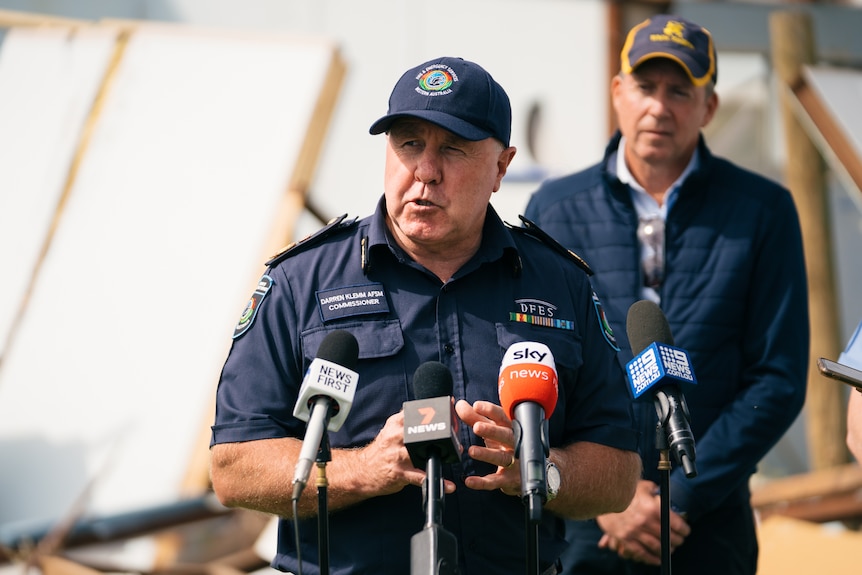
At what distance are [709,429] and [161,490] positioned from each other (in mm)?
2964

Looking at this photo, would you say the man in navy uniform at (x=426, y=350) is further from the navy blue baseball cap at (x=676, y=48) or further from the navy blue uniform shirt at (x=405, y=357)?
the navy blue baseball cap at (x=676, y=48)

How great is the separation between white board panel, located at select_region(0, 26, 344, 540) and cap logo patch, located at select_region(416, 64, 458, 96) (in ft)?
11.0

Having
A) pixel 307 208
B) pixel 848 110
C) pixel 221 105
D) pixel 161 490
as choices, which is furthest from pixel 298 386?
pixel 848 110

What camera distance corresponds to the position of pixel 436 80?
101 inches

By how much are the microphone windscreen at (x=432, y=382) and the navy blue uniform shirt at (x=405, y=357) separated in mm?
397

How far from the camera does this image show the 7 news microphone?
6.23ft

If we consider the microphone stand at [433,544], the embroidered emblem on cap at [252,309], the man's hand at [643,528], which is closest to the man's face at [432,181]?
the embroidered emblem on cap at [252,309]

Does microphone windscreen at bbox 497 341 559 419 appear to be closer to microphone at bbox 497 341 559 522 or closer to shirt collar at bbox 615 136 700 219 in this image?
microphone at bbox 497 341 559 522

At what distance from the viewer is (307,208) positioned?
605 cm

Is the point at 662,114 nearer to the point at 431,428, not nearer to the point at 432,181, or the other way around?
the point at 432,181

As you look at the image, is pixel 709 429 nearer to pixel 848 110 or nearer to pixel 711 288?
pixel 711 288

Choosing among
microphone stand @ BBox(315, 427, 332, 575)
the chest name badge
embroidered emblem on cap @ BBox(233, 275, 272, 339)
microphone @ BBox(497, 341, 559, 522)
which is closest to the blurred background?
embroidered emblem on cap @ BBox(233, 275, 272, 339)

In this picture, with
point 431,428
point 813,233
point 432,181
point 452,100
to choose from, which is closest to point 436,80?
point 452,100

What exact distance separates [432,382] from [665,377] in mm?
523
